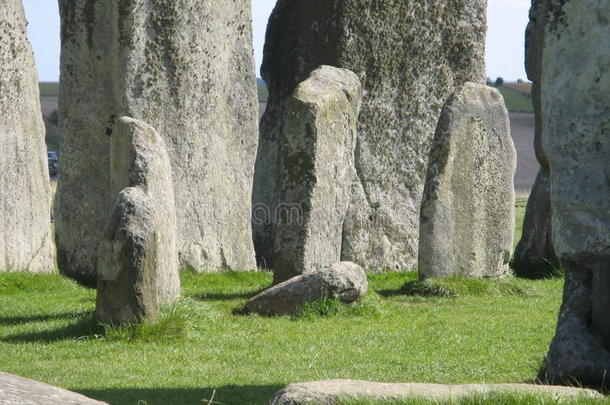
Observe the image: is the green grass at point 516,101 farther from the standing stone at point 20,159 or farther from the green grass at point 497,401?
the green grass at point 497,401

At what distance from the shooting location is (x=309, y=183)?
1570 cm

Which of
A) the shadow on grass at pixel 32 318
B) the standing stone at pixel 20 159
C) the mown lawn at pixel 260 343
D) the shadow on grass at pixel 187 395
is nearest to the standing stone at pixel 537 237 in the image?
the mown lawn at pixel 260 343

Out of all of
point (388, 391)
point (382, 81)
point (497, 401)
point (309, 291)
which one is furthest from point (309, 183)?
point (497, 401)

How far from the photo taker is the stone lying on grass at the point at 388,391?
723 centimetres

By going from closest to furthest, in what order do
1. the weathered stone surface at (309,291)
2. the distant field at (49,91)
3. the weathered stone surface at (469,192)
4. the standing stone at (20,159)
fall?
the weathered stone surface at (309,291)
the weathered stone surface at (469,192)
the standing stone at (20,159)
the distant field at (49,91)

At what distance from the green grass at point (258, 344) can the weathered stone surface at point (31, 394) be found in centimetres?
441

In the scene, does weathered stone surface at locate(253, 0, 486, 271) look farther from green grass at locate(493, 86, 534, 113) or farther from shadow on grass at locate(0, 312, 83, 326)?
green grass at locate(493, 86, 534, 113)

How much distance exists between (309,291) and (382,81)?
744 centimetres

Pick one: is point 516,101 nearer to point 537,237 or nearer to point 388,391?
point 537,237

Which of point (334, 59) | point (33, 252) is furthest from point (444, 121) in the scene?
point (33, 252)

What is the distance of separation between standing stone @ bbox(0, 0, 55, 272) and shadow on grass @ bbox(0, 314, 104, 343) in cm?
487

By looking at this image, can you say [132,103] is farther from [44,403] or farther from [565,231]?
[44,403]

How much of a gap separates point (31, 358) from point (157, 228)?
5.56 feet

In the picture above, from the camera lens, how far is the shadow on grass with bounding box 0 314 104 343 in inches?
482
